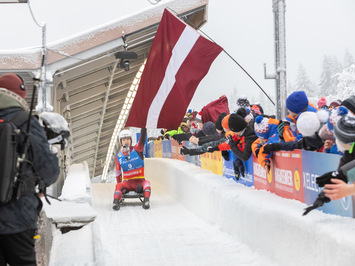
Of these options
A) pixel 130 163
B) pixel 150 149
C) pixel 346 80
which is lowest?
pixel 150 149

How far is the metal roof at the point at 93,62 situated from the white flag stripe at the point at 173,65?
2736 millimetres

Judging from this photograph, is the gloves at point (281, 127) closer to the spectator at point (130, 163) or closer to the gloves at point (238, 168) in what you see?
the gloves at point (238, 168)

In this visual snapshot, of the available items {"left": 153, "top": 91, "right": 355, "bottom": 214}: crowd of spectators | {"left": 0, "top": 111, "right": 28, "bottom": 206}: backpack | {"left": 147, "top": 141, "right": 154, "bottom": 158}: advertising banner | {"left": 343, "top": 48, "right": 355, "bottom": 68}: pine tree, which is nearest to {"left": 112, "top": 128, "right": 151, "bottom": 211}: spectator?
{"left": 153, "top": 91, "right": 355, "bottom": 214}: crowd of spectators

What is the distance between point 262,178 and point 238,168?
917 millimetres

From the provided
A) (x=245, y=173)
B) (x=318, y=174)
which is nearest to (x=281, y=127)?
(x=318, y=174)

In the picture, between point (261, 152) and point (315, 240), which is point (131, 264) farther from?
point (315, 240)

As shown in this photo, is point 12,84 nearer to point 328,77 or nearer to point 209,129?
point 209,129

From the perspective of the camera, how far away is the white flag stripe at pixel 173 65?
7219 millimetres

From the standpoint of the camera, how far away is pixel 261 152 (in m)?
5.57

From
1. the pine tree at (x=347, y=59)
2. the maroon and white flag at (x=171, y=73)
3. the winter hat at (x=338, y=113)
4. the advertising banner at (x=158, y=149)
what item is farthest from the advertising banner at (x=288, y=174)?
the pine tree at (x=347, y=59)

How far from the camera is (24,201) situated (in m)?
2.66

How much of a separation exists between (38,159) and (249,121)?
4.26 m

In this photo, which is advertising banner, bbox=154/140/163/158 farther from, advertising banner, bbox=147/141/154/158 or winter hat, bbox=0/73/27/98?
winter hat, bbox=0/73/27/98

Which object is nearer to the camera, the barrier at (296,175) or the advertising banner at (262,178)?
the barrier at (296,175)
